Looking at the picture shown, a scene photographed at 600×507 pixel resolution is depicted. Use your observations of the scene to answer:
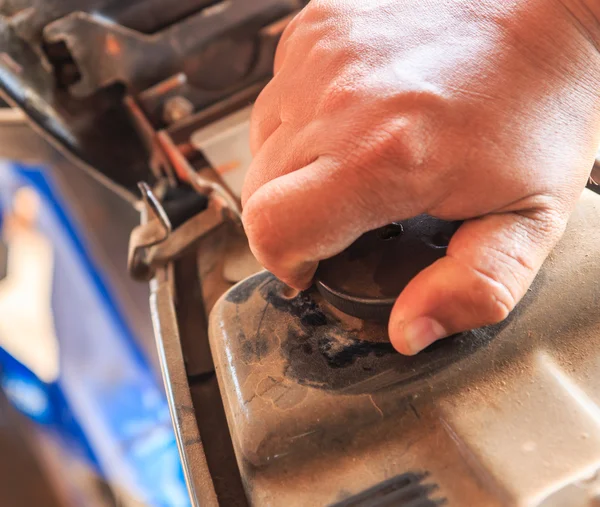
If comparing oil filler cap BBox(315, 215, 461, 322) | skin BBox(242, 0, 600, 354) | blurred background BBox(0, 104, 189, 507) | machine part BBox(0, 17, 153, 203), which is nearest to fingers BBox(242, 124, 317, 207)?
skin BBox(242, 0, 600, 354)

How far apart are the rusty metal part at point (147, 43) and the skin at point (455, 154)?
23.5 inches

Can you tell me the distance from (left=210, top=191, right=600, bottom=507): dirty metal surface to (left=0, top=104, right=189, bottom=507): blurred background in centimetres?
115

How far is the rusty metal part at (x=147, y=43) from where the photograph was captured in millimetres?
990

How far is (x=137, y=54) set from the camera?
40.2 inches

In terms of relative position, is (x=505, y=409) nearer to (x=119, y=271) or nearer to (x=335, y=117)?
(x=335, y=117)

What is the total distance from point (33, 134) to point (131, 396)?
914 millimetres

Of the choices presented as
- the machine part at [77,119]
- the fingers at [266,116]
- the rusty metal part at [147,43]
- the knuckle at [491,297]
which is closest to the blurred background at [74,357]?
the machine part at [77,119]

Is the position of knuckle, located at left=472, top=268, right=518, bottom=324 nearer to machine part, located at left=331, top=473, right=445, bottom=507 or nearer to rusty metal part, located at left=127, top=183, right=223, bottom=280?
machine part, located at left=331, top=473, right=445, bottom=507

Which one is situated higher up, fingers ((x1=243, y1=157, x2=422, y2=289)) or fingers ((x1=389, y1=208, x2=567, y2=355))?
fingers ((x1=243, y1=157, x2=422, y2=289))

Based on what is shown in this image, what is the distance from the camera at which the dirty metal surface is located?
0.47 meters

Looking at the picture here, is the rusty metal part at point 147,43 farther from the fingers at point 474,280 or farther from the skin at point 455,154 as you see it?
the fingers at point 474,280

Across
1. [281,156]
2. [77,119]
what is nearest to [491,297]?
[281,156]

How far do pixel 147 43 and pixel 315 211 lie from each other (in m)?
0.75

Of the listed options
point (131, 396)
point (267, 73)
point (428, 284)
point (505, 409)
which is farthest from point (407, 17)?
point (131, 396)
